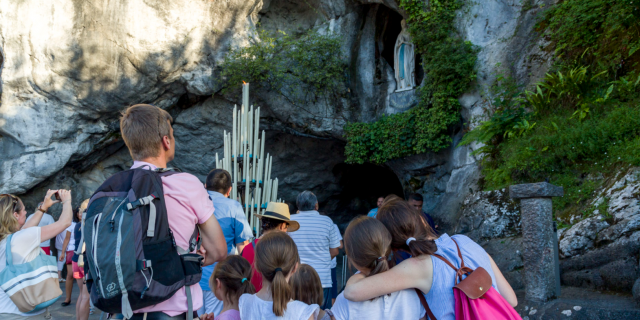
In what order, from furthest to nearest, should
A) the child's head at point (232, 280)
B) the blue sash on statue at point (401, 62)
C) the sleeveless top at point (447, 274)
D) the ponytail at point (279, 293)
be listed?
the blue sash on statue at point (401, 62)
the child's head at point (232, 280)
the ponytail at point (279, 293)
the sleeveless top at point (447, 274)

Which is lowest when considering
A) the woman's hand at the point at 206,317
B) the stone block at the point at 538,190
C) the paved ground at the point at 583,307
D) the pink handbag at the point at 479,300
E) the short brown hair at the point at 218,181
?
the paved ground at the point at 583,307

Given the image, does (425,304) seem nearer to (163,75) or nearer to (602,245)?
(602,245)

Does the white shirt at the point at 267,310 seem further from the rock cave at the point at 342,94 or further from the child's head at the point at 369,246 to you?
the rock cave at the point at 342,94

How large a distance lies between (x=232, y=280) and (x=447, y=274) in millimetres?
1427

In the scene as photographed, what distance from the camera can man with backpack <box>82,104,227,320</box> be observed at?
1.55 meters

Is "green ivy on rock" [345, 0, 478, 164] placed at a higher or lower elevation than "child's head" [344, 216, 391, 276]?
higher

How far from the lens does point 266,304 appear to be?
2.25 m

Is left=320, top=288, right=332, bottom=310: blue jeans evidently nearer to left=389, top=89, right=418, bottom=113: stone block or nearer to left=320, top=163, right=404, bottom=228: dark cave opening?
left=389, top=89, right=418, bottom=113: stone block

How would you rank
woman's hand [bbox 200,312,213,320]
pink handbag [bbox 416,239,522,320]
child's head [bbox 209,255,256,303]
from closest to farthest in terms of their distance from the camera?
pink handbag [bbox 416,239,522,320]
child's head [bbox 209,255,256,303]
woman's hand [bbox 200,312,213,320]

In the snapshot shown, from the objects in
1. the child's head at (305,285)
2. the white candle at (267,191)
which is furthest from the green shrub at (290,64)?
the child's head at (305,285)

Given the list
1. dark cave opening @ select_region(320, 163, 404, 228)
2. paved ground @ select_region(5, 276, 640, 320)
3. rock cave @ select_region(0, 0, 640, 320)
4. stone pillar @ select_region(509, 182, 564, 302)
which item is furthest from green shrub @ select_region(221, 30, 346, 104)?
paved ground @ select_region(5, 276, 640, 320)

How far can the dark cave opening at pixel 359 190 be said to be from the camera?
41.4 feet

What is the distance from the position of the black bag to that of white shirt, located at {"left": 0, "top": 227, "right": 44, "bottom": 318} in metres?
1.34

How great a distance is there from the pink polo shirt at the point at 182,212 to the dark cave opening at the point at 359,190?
10632 mm
